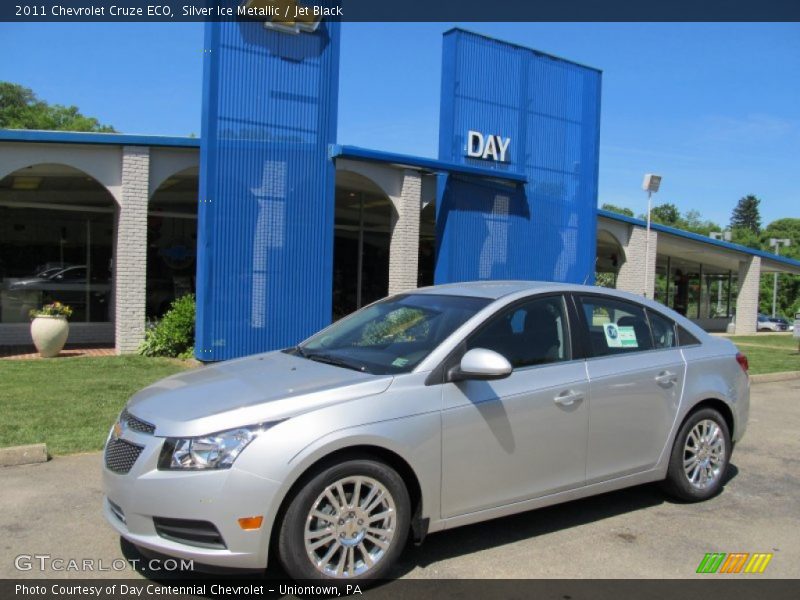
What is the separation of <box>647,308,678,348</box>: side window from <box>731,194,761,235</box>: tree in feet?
507

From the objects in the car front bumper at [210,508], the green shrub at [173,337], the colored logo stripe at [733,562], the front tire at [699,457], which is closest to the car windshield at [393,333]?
the car front bumper at [210,508]

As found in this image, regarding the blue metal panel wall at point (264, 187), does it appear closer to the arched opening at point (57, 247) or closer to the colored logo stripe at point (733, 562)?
the arched opening at point (57, 247)

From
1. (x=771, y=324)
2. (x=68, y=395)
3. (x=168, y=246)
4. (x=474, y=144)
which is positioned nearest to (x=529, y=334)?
(x=68, y=395)

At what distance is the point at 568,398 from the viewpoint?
4480mm

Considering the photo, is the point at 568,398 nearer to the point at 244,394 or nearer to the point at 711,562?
the point at 711,562

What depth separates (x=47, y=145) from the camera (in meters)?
12.0

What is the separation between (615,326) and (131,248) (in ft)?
31.3

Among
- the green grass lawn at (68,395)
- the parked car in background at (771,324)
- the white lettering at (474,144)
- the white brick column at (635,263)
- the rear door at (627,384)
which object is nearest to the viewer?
the rear door at (627,384)

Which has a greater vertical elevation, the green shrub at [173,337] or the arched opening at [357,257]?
the arched opening at [357,257]

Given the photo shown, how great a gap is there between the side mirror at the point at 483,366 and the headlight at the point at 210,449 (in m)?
1.16

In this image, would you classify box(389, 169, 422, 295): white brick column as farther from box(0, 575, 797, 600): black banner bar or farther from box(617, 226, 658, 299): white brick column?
box(0, 575, 797, 600): black banner bar

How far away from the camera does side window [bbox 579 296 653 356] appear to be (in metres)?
4.93

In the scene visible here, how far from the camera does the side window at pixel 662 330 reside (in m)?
5.32

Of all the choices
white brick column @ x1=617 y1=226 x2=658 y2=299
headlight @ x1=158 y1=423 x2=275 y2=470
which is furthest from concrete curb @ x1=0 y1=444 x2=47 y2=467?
white brick column @ x1=617 y1=226 x2=658 y2=299
